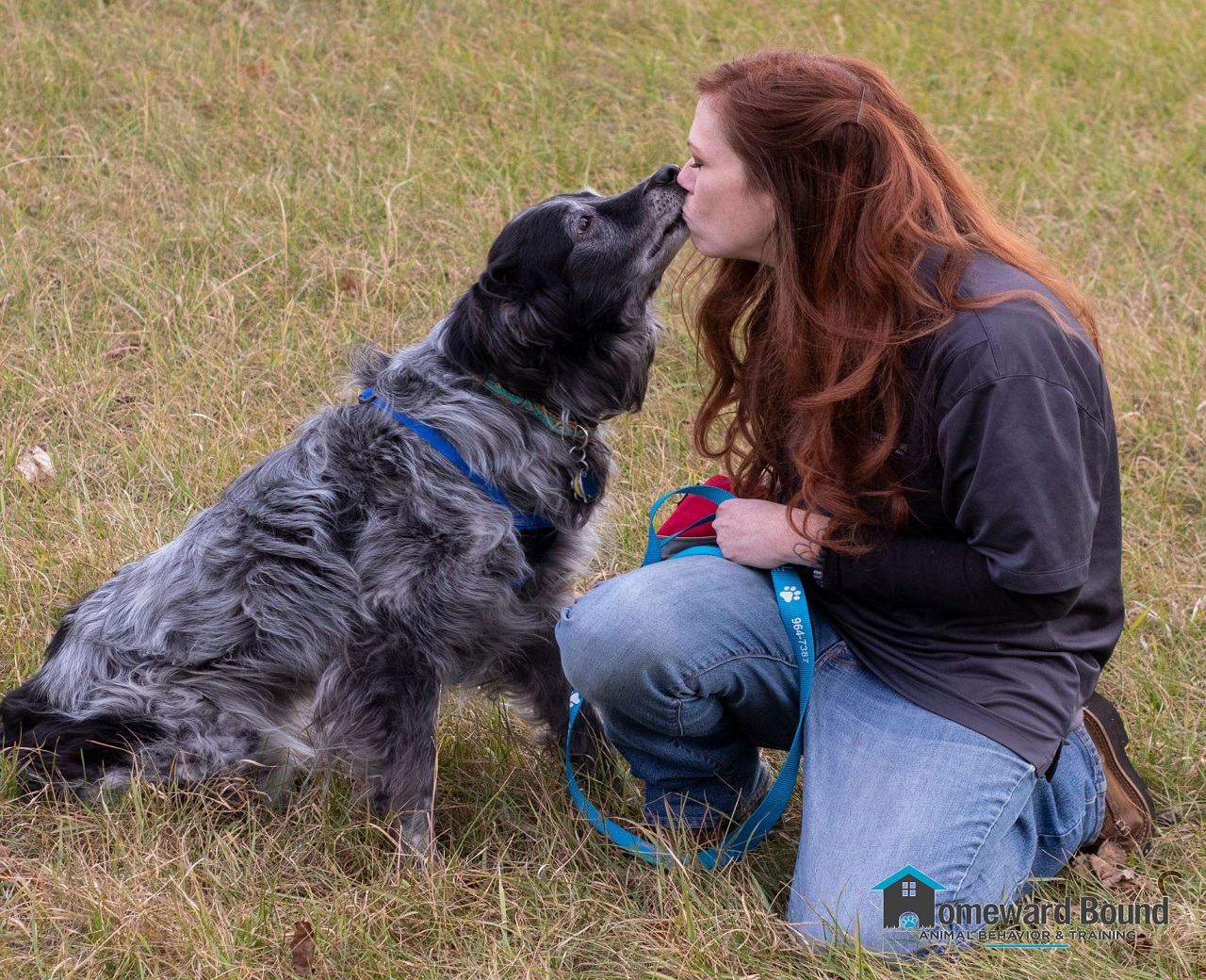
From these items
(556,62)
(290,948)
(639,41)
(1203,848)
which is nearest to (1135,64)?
(639,41)

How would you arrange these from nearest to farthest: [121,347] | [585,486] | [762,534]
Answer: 1. [762,534]
2. [585,486]
3. [121,347]

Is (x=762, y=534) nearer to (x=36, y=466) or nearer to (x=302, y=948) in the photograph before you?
(x=302, y=948)

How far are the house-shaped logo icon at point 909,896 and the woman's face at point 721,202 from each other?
1.45 meters

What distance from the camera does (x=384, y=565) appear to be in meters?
3.06

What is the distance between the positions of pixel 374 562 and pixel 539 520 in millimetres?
454

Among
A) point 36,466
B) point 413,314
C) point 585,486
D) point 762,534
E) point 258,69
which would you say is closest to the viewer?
point 762,534

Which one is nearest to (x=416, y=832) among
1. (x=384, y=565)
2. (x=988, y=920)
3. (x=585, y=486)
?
(x=384, y=565)

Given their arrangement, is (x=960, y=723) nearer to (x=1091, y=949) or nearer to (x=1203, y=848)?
(x=1091, y=949)

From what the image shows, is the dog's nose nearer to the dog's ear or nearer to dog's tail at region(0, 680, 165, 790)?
the dog's ear

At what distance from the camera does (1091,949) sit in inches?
101

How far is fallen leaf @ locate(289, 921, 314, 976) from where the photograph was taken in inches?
102

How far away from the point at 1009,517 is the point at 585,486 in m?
1.22

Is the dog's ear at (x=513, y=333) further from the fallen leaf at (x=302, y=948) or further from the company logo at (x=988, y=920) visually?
the company logo at (x=988, y=920)

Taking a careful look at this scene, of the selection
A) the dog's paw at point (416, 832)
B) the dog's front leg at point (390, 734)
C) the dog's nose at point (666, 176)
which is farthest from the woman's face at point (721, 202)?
the dog's paw at point (416, 832)
